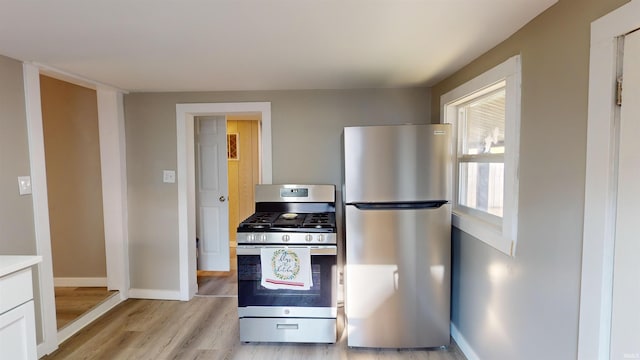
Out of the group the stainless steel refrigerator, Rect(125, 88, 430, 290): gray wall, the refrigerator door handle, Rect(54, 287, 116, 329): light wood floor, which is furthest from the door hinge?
Rect(54, 287, 116, 329): light wood floor

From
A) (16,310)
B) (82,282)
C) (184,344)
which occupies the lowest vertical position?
(184,344)

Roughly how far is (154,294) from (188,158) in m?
1.42

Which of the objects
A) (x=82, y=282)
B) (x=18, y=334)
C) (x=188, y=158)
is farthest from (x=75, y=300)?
(x=18, y=334)

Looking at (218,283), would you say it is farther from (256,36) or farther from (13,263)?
(256,36)

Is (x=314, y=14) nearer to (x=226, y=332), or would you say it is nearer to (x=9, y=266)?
(x=9, y=266)

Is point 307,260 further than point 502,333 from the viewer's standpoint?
Yes

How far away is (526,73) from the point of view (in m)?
1.59

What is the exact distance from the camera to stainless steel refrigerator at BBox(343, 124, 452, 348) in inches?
86.3

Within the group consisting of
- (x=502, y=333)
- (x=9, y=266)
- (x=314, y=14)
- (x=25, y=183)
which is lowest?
(x=502, y=333)

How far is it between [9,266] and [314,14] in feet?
5.66

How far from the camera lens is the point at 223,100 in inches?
122

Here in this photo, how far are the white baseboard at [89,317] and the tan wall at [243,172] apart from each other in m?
1.87

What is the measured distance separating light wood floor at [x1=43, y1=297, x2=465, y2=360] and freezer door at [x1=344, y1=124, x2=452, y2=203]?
3.71ft

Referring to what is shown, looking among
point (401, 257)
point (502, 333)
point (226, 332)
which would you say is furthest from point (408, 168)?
point (226, 332)
